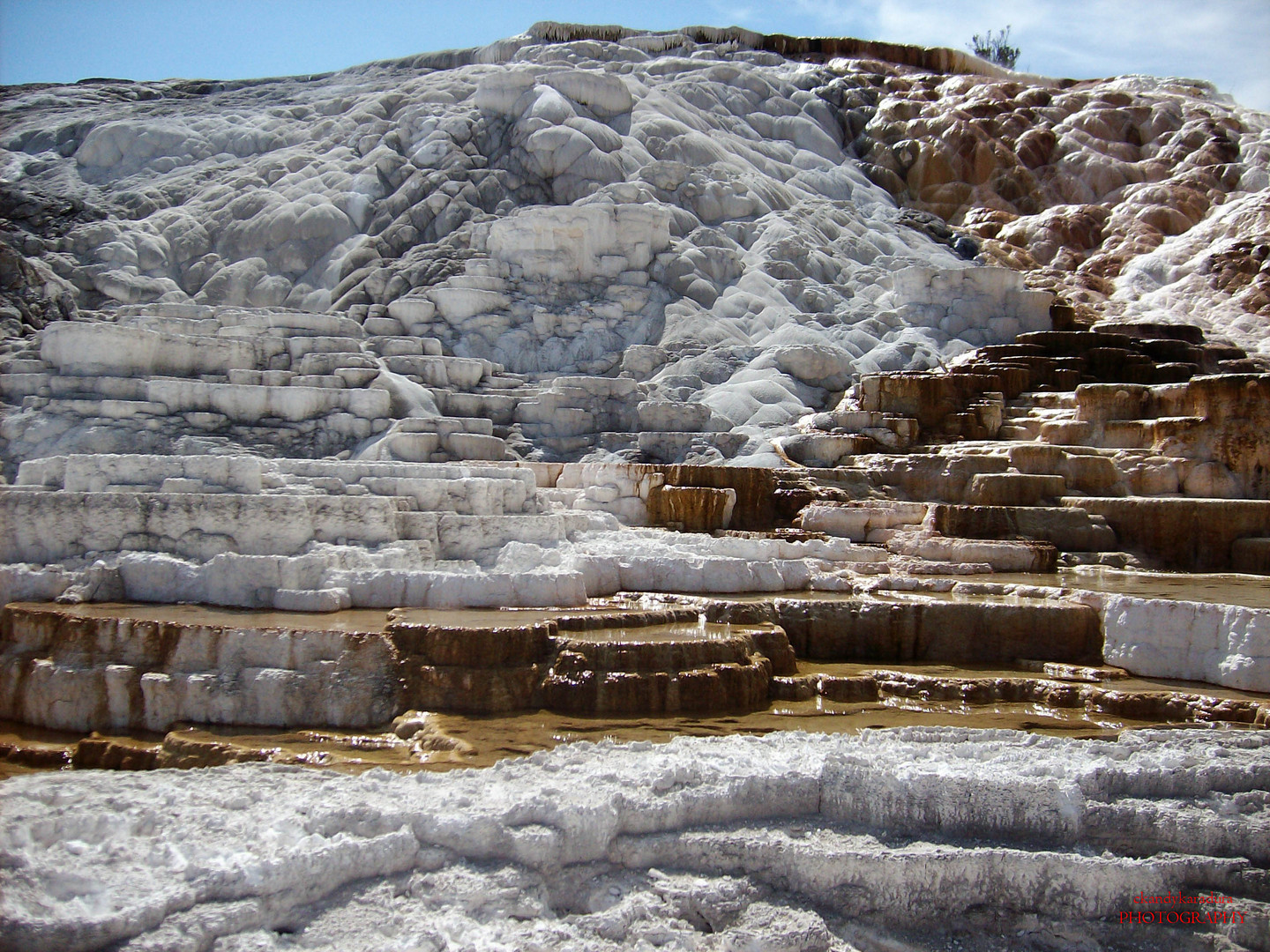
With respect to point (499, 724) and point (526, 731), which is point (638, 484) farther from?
point (526, 731)

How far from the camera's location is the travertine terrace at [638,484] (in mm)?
4039

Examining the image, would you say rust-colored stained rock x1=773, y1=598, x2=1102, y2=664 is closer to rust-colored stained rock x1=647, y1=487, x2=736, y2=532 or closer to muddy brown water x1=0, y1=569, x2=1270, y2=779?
muddy brown water x1=0, y1=569, x2=1270, y2=779

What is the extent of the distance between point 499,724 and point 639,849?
1763mm

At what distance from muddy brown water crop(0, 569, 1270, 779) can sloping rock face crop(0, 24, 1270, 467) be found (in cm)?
458

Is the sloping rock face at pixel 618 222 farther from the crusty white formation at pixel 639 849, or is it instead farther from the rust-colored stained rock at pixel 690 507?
the crusty white formation at pixel 639 849

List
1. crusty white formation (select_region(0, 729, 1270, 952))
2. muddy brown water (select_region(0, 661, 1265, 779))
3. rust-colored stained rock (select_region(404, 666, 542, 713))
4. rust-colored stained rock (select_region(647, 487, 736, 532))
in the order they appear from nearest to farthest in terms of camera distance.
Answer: crusty white formation (select_region(0, 729, 1270, 952)) → muddy brown water (select_region(0, 661, 1265, 779)) → rust-colored stained rock (select_region(404, 666, 542, 713)) → rust-colored stained rock (select_region(647, 487, 736, 532))

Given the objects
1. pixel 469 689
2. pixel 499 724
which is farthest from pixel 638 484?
pixel 499 724

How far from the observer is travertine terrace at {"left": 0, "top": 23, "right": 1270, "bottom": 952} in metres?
4.04

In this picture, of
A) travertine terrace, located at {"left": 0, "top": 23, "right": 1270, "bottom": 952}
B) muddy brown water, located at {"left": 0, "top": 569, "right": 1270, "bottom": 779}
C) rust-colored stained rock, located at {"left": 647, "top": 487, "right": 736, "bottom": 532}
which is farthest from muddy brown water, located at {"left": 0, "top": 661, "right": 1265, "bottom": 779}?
rust-colored stained rock, located at {"left": 647, "top": 487, "right": 736, "bottom": 532}

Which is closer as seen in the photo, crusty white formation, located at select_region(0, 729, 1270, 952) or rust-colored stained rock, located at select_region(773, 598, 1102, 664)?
crusty white formation, located at select_region(0, 729, 1270, 952)

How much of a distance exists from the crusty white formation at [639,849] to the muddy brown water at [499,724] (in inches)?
25.9

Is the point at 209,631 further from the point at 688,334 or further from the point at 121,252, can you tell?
the point at 121,252

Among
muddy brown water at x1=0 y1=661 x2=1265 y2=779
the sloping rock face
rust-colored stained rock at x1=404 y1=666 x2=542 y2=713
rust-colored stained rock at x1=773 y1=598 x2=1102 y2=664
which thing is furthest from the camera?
the sloping rock face

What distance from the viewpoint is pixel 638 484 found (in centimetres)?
1052
